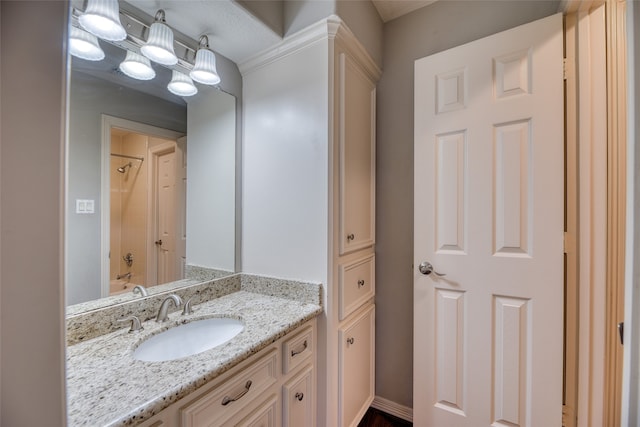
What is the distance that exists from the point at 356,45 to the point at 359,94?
0.23 meters

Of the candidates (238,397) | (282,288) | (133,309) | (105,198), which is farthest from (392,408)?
(105,198)

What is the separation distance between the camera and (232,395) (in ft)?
2.76

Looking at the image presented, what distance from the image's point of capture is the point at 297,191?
1332 mm

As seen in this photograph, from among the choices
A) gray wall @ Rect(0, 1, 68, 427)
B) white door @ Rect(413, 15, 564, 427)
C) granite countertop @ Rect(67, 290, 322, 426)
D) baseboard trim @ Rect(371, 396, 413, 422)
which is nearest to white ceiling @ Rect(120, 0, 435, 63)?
white door @ Rect(413, 15, 564, 427)

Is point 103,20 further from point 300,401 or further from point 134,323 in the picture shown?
point 300,401

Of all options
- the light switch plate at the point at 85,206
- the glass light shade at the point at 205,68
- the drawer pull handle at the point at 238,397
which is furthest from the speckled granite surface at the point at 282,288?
the glass light shade at the point at 205,68

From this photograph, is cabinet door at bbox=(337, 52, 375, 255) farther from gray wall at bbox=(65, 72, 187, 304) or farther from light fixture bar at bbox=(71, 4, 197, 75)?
gray wall at bbox=(65, 72, 187, 304)

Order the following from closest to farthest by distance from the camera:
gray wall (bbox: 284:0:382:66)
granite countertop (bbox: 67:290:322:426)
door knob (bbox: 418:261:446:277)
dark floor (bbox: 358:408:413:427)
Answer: granite countertop (bbox: 67:290:322:426), gray wall (bbox: 284:0:382:66), door knob (bbox: 418:261:446:277), dark floor (bbox: 358:408:413:427)

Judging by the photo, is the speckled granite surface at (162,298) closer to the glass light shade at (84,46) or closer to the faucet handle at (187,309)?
the faucet handle at (187,309)

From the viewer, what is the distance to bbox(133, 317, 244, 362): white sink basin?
0.97 metres

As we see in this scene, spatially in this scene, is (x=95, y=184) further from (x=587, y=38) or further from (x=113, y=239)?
(x=587, y=38)

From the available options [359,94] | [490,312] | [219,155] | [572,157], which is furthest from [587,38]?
[219,155]

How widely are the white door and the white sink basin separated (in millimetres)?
980

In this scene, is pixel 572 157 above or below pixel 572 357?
above
